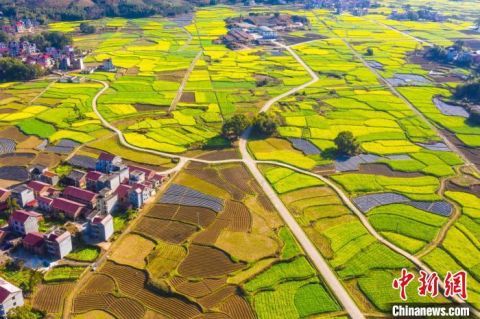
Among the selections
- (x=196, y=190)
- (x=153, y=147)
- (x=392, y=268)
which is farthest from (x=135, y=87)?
(x=392, y=268)

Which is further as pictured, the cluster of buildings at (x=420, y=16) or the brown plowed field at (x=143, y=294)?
the cluster of buildings at (x=420, y=16)

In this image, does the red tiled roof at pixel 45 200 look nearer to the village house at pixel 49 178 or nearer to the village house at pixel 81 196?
the village house at pixel 81 196

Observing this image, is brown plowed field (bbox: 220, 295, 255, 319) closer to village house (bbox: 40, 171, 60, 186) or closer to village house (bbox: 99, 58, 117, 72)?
village house (bbox: 40, 171, 60, 186)

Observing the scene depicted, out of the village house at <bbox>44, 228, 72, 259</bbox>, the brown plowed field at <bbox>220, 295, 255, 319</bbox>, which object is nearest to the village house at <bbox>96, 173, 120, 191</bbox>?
the village house at <bbox>44, 228, 72, 259</bbox>

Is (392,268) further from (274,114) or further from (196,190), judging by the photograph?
(274,114)

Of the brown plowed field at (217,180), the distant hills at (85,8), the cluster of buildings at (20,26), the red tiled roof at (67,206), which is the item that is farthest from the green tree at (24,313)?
the distant hills at (85,8)
